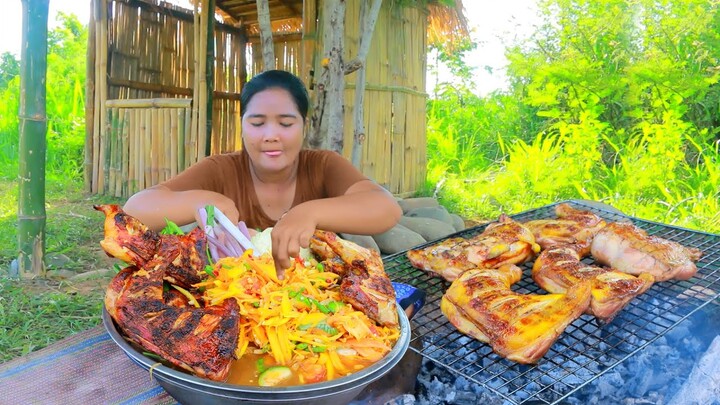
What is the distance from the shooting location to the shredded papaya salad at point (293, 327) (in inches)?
59.7

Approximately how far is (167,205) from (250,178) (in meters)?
0.76

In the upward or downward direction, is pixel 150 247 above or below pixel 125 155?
below

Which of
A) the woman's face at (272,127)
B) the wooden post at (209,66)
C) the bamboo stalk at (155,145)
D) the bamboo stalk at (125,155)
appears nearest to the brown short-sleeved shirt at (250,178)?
the woman's face at (272,127)

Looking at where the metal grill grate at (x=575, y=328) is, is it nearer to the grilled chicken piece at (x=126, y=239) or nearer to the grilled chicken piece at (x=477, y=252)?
the grilled chicken piece at (x=477, y=252)

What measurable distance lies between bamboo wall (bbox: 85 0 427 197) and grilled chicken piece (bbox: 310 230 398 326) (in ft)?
15.7

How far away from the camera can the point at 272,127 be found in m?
2.85

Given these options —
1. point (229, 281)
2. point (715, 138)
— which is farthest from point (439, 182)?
point (229, 281)

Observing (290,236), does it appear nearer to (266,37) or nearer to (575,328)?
(575,328)

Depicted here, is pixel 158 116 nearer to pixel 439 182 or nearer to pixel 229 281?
pixel 439 182

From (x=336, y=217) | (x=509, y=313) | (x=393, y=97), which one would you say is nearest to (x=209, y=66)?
(x=393, y=97)

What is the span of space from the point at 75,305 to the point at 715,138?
9378mm

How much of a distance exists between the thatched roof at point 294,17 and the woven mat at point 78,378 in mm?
7043

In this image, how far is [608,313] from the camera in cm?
260

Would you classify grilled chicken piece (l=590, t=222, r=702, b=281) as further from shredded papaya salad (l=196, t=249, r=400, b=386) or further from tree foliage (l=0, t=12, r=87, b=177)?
tree foliage (l=0, t=12, r=87, b=177)
